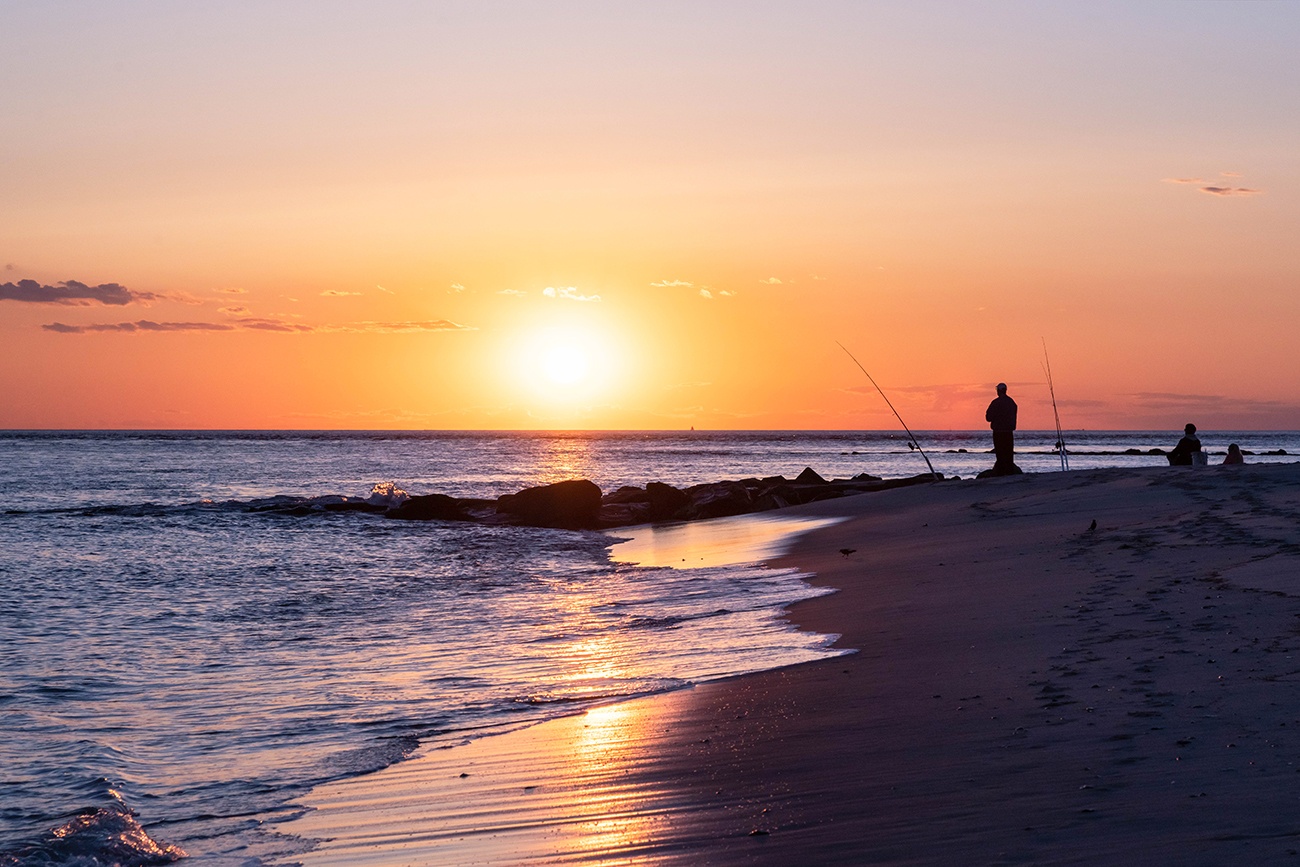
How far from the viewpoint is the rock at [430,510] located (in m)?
29.6

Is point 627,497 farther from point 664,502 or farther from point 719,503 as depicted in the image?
point 719,503

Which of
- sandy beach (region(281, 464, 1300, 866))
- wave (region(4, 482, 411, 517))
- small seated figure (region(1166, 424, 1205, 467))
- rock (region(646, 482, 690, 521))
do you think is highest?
small seated figure (region(1166, 424, 1205, 467))

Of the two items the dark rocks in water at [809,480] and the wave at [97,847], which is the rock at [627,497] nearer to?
the dark rocks in water at [809,480]

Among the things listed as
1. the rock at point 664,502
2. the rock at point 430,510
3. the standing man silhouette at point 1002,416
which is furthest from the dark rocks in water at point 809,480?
the rock at point 430,510

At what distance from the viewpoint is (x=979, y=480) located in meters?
21.0

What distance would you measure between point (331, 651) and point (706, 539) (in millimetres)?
11319

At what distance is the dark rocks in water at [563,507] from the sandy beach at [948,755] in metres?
17.6

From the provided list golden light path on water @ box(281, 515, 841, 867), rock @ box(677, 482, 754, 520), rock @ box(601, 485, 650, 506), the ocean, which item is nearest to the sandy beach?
golden light path on water @ box(281, 515, 841, 867)

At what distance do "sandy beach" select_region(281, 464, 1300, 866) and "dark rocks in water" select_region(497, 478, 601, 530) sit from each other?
17.6m

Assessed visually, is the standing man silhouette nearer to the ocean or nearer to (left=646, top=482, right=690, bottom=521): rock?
the ocean

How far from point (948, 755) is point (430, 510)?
1022 inches

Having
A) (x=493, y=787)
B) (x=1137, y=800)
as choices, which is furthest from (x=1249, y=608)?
(x=493, y=787)

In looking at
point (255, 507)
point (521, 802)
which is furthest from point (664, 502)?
point (521, 802)

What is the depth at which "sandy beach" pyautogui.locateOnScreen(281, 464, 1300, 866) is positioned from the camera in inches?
161
